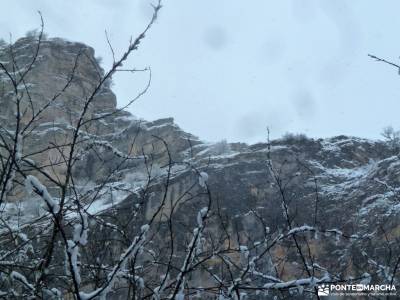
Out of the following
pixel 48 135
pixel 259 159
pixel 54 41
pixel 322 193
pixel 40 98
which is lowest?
pixel 322 193

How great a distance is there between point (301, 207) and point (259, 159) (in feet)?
16.0

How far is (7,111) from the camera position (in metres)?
30.4

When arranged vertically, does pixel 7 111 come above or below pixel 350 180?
above

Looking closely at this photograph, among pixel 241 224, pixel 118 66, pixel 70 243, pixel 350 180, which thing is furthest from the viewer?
pixel 350 180

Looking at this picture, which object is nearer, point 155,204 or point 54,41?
point 155,204

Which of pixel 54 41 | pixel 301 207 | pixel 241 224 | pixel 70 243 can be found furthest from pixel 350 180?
pixel 70 243

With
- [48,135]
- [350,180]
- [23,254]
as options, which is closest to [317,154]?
[350,180]

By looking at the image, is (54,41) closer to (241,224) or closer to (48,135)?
(48,135)

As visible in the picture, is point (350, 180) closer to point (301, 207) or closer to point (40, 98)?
point (301, 207)

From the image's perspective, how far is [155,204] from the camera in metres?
23.2

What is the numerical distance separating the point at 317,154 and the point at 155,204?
1032 centimetres

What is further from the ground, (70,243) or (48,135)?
(48,135)

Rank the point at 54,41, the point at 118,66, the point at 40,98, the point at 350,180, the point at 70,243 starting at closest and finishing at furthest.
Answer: the point at 70,243 < the point at 118,66 < the point at 350,180 < the point at 40,98 < the point at 54,41

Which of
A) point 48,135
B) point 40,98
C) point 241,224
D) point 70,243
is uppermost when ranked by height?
point 40,98
